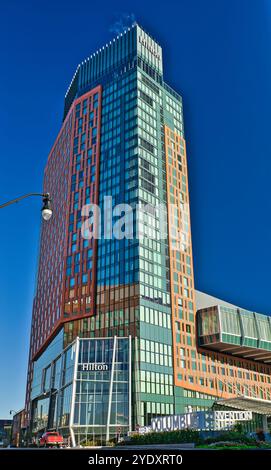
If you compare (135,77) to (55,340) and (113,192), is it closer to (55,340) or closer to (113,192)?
(113,192)

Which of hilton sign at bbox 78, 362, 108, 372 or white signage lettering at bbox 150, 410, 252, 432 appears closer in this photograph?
white signage lettering at bbox 150, 410, 252, 432

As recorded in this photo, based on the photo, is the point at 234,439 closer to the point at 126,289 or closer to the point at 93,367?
the point at 93,367

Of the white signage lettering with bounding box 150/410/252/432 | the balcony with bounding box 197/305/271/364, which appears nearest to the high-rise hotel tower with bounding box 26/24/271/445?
the balcony with bounding box 197/305/271/364

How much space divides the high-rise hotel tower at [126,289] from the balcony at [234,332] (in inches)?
11.7

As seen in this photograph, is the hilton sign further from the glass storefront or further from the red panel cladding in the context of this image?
the red panel cladding

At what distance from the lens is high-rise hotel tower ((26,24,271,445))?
268 feet

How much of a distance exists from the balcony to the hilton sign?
26496mm

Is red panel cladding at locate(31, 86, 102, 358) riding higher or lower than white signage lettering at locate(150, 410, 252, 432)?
higher

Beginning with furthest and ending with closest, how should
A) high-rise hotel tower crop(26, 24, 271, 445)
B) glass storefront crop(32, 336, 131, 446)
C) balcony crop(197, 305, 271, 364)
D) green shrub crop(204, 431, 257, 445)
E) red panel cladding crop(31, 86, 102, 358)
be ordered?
1. balcony crop(197, 305, 271, 364)
2. red panel cladding crop(31, 86, 102, 358)
3. high-rise hotel tower crop(26, 24, 271, 445)
4. glass storefront crop(32, 336, 131, 446)
5. green shrub crop(204, 431, 257, 445)

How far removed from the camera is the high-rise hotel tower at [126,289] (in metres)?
81.8

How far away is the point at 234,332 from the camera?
102m

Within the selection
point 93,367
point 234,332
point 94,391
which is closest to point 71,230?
point 93,367

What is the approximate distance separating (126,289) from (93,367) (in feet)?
53.2
